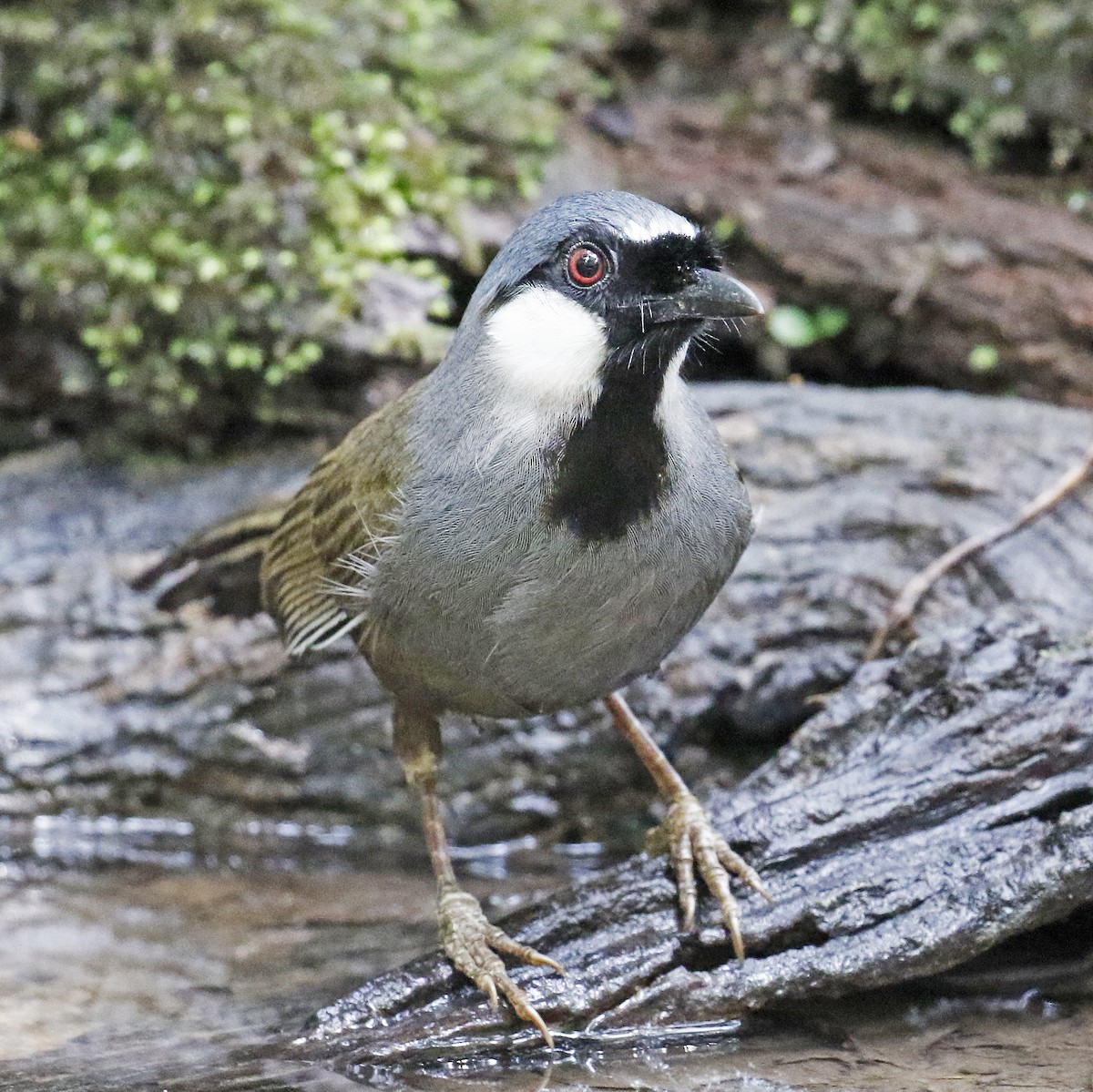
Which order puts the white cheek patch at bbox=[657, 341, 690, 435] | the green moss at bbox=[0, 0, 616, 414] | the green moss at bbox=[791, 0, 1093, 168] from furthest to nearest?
1. the green moss at bbox=[791, 0, 1093, 168]
2. the green moss at bbox=[0, 0, 616, 414]
3. the white cheek patch at bbox=[657, 341, 690, 435]

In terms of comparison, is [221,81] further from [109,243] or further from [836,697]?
[836,697]

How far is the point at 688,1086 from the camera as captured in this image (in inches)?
115

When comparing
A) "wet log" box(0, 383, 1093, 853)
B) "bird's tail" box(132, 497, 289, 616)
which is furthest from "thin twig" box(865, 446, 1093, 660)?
"bird's tail" box(132, 497, 289, 616)

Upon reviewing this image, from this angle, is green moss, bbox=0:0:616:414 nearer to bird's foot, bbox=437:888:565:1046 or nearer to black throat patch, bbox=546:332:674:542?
black throat patch, bbox=546:332:674:542

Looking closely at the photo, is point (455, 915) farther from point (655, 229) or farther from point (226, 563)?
point (655, 229)

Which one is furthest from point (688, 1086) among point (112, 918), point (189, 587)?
point (189, 587)

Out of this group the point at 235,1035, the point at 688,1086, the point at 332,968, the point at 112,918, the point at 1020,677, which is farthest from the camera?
the point at 112,918

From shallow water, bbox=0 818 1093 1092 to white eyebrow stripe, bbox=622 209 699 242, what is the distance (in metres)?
1.96

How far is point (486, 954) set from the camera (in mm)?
3260

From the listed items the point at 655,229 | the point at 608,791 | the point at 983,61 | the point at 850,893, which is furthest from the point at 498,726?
the point at 983,61

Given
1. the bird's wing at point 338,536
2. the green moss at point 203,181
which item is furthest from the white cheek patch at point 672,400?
the green moss at point 203,181

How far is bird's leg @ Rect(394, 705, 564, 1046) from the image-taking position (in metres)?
3.20

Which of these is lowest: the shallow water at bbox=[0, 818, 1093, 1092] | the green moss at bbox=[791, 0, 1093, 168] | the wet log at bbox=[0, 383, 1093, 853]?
the shallow water at bbox=[0, 818, 1093, 1092]

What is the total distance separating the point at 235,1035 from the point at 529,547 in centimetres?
146
